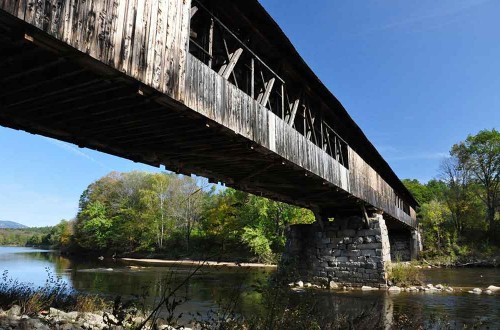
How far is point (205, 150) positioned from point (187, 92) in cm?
249

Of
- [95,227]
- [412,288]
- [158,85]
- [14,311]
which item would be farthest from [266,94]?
[95,227]

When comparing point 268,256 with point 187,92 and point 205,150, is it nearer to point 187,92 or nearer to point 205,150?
point 205,150

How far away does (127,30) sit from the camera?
14.2ft

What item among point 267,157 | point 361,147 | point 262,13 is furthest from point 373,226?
point 262,13

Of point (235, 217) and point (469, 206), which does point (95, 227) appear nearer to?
point (235, 217)

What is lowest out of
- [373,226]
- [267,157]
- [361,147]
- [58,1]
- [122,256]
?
[122,256]

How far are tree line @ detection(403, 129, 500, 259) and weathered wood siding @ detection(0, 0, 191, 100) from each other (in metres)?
32.0

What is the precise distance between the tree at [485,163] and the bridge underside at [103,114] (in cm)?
3311

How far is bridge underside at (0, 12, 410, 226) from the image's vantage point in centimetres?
384

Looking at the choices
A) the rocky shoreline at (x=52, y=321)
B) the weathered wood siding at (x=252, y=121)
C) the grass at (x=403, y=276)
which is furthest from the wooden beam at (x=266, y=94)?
the grass at (x=403, y=276)

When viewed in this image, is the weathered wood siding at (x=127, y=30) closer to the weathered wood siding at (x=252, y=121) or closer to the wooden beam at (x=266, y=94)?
the weathered wood siding at (x=252, y=121)

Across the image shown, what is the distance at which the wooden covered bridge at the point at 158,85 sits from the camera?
3.77m

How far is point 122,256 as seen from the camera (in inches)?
1586

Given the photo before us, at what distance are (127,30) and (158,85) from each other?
0.71 metres
